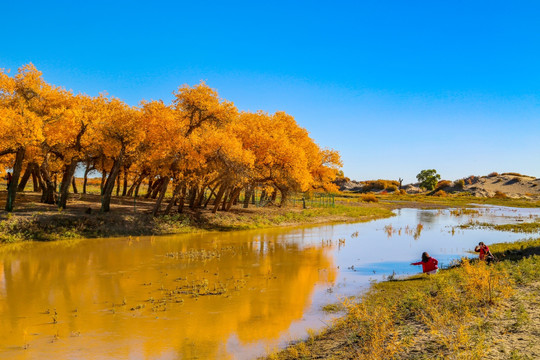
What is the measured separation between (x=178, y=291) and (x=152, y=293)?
1.01 metres

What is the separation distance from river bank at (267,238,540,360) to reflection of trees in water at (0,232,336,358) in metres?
2.26

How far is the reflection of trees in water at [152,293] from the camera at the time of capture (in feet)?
36.7

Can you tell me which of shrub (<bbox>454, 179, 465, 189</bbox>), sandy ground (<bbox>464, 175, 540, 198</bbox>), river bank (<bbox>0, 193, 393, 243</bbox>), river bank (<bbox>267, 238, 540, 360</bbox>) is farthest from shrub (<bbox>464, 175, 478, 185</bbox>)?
river bank (<bbox>267, 238, 540, 360</bbox>)

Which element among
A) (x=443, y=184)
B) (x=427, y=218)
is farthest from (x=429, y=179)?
(x=427, y=218)

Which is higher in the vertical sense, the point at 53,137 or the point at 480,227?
the point at 53,137

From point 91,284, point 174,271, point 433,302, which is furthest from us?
A: point 174,271

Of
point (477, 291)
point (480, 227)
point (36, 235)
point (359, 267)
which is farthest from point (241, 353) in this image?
point (480, 227)

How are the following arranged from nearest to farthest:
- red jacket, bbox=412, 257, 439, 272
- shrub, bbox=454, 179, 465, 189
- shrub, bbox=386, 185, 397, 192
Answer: red jacket, bbox=412, 257, 439, 272 < shrub, bbox=454, 179, 465, 189 < shrub, bbox=386, 185, 397, 192

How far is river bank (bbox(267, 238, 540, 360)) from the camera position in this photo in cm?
869

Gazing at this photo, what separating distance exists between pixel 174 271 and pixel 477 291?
13450 mm

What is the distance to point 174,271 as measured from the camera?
1955cm

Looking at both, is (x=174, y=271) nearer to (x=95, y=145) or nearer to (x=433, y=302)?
(x=433, y=302)

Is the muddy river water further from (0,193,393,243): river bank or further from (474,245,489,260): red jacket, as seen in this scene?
(474,245,489,260): red jacket

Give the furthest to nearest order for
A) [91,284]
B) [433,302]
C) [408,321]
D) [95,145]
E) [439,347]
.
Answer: [95,145] → [91,284] → [433,302] → [408,321] → [439,347]
